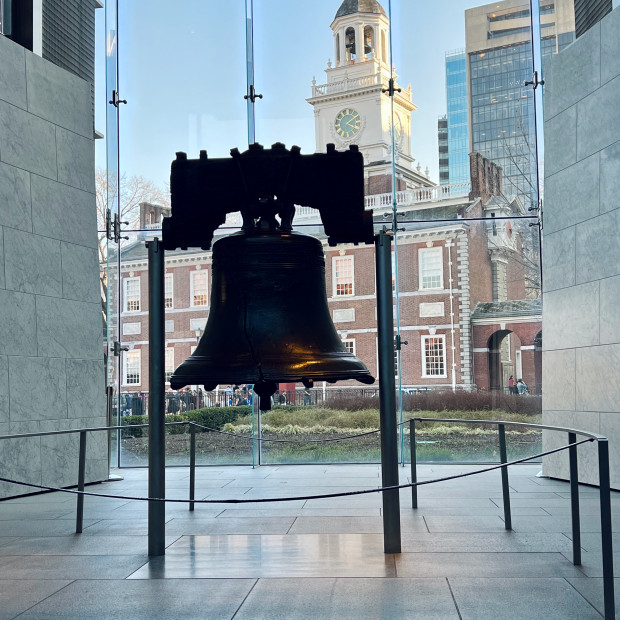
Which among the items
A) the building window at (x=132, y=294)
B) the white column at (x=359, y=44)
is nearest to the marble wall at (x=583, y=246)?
the white column at (x=359, y=44)

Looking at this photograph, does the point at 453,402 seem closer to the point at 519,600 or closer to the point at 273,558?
the point at 273,558

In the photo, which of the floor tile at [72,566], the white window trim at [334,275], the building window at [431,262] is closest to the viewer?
the floor tile at [72,566]

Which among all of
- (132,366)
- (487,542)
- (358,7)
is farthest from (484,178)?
(487,542)

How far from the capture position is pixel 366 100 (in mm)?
10234

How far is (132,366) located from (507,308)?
4.39m

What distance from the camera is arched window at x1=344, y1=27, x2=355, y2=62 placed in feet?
32.6

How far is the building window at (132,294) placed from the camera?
10.3 metres

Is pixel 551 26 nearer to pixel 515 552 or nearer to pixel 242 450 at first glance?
A: pixel 242 450

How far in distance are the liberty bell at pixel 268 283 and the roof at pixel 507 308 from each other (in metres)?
6.11

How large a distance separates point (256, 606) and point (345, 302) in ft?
22.8

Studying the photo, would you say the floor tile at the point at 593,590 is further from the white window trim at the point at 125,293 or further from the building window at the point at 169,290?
the building window at the point at 169,290

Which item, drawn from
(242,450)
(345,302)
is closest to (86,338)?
(242,450)

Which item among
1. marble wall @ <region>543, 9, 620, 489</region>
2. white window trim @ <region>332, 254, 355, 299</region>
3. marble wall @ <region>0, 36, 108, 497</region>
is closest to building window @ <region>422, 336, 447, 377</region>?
white window trim @ <region>332, 254, 355, 299</region>

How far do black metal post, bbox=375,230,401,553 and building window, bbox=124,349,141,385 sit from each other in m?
6.15
